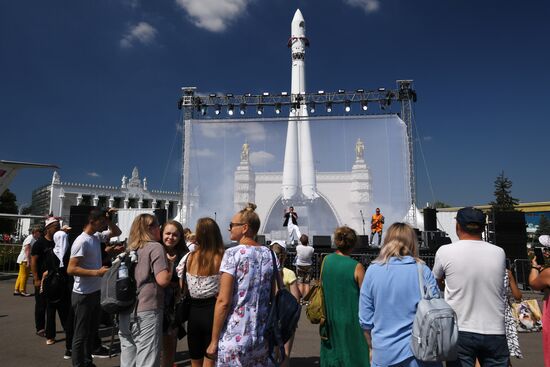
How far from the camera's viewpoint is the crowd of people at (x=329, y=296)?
2158mm

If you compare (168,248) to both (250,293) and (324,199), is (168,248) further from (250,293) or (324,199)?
(324,199)

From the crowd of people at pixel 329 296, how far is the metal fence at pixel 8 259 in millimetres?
11950

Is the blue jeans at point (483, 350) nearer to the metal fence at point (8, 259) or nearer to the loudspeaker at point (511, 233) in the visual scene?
the loudspeaker at point (511, 233)

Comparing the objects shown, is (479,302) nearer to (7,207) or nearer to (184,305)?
(184,305)

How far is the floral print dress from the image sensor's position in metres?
2.21

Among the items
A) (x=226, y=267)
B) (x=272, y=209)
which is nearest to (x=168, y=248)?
(x=226, y=267)

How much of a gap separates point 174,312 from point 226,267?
1.17 metres

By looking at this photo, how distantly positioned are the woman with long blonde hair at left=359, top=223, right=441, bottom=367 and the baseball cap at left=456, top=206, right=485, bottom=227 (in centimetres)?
45

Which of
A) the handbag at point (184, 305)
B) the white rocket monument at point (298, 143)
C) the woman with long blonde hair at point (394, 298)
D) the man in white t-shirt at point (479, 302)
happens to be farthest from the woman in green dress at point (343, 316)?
the white rocket monument at point (298, 143)

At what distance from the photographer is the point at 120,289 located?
8.77 feet

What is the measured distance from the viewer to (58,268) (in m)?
4.85

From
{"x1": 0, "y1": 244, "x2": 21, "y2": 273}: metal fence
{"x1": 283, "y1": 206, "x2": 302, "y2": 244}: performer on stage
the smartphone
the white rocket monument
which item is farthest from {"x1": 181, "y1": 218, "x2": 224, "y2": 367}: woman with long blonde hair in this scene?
the white rocket monument

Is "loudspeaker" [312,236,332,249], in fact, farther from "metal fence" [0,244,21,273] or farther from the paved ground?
"metal fence" [0,244,21,273]

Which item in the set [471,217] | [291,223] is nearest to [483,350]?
[471,217]
